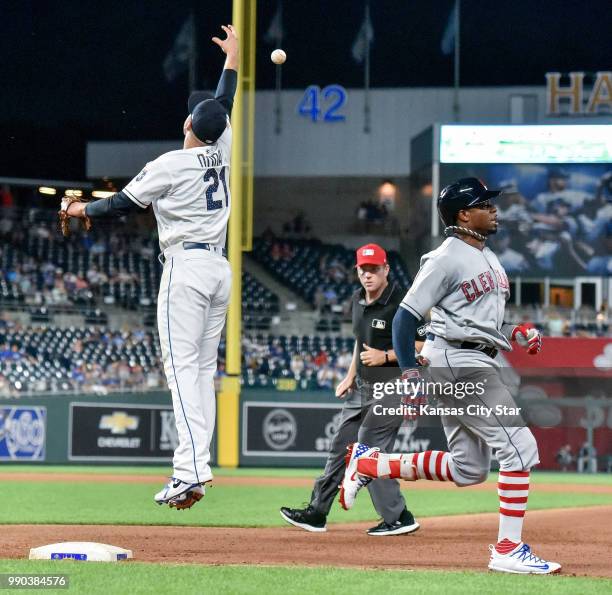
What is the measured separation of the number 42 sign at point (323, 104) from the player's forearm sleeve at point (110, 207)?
2399cm

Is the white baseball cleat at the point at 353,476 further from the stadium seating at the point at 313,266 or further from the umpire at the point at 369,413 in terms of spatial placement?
the stadium seating at the point at 313,266

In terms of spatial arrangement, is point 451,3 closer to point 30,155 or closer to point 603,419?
point 30,155

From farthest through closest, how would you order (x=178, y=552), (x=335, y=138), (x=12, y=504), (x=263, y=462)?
(x=335, y=138), (x=263, y=462), (x=12, y=504), (x=178, y=552)

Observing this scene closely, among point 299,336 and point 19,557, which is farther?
point 299,336

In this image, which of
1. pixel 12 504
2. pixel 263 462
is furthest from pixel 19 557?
pixel 263 462

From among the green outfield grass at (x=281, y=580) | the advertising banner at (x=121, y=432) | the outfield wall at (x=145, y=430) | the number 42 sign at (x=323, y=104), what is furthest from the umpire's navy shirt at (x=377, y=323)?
the number 42 sign at (x=323, y=104)

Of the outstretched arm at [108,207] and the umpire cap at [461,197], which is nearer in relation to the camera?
the outstretched arm at [108,207]

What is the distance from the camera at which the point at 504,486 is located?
5.31 m

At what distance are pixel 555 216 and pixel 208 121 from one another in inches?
733

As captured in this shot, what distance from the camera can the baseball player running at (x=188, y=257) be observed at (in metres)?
5.43

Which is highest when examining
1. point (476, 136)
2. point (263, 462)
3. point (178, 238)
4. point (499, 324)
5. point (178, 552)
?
point (476, 136)

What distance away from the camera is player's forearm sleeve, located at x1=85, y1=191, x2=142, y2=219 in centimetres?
538

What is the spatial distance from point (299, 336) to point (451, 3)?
1743cm

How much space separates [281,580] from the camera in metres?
4.82
